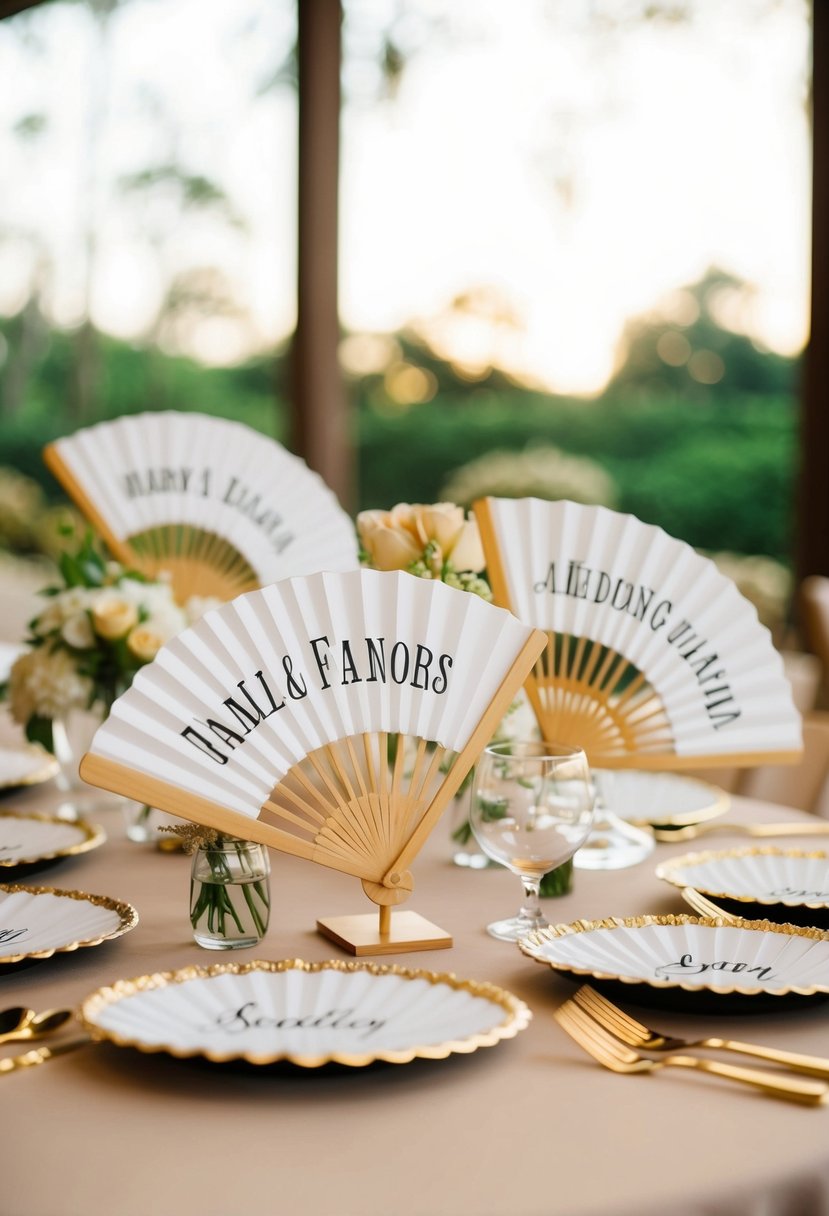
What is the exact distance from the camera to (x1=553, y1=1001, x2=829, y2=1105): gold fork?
874 millimetres

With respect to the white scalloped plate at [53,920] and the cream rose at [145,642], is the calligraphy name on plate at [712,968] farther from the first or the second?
the cream rose at [145,642]

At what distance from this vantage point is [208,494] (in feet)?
6.91

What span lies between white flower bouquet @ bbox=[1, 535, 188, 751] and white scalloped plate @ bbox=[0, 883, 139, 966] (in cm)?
44

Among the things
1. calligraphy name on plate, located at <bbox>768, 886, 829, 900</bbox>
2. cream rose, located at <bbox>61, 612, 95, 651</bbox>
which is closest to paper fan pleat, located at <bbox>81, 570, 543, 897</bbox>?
calligraphy name on plate, located at <bbox>768, 886, 829, 900</bbox>

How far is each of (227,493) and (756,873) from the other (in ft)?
3.42

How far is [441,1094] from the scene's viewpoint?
88 cm

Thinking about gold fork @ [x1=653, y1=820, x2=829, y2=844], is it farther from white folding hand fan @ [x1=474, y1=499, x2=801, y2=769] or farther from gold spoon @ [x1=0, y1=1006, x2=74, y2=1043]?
gold spoon @ [x1=0, y1=1006, x2=74, y2=1043]

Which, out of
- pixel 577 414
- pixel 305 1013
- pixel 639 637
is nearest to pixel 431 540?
pixel 639 637

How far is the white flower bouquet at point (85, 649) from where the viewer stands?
169cm

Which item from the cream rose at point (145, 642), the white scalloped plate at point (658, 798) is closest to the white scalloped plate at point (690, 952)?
the white scalloped plate at point (658, 798)

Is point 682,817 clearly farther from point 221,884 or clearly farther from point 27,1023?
point 27,1023

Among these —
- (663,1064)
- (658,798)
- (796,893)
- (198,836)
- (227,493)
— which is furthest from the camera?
(227,493)

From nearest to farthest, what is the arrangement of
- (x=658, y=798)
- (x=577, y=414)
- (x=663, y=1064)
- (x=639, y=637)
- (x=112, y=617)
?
(x=663, y=1064) < (x=639, y=637) < (x=112, y=617) < (x=658, y=798) < (x=577, y=414)

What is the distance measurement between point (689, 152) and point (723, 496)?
1.55m
